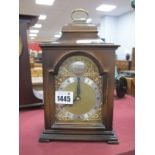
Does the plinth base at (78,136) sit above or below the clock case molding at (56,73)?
below

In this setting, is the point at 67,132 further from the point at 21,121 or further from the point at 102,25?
the point at 102,25

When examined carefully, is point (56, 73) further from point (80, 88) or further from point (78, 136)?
point (78, 136)

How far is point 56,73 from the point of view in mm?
710

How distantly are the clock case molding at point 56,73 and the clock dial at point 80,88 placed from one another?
15 mm

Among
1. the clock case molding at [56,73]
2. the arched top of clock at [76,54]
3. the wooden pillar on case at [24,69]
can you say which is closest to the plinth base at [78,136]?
the clock case molding at [56,73]

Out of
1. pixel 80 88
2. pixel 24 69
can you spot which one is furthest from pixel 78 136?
pixel 24 69

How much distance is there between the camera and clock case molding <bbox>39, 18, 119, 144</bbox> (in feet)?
2.29

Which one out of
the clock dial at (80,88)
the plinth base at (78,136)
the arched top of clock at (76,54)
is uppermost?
the arched top of clock at (76,54)

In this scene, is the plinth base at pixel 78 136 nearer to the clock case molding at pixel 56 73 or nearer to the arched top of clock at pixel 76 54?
the clock case molding at pixel 56 73

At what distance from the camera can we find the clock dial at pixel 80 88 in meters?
0.71

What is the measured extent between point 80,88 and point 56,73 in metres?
0.08

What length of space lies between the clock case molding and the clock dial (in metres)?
0.02

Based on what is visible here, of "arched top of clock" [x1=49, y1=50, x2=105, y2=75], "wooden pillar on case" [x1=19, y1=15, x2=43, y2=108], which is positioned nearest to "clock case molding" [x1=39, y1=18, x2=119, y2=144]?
"arched top of clock" [x1=49, y1=50, x2=105, y2=75]
